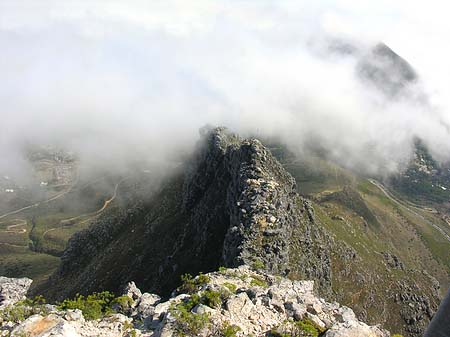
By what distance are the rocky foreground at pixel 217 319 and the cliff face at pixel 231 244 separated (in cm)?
2546

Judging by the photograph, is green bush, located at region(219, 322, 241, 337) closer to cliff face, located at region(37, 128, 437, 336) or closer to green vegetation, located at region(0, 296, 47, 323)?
green vegetation, located at region(0, 296, 47, 323)

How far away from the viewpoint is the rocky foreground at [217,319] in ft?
91.4

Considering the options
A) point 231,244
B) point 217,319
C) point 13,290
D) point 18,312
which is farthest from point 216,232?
point 18,312

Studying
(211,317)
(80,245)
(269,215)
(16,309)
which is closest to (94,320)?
(16,309)

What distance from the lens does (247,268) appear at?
172ft

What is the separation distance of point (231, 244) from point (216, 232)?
1728 centimetres

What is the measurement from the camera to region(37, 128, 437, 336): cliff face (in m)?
77.2

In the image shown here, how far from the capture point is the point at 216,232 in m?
89.0

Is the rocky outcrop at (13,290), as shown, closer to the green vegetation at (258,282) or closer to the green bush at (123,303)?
the green bush at (123,303)

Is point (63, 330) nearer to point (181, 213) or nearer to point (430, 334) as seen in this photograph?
point (430, 334)

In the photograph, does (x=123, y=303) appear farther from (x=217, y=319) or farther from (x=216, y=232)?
(x=216, y=232)

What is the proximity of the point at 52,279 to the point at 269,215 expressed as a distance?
10665 centimetres

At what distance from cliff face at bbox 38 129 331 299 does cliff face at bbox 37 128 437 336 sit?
274mm

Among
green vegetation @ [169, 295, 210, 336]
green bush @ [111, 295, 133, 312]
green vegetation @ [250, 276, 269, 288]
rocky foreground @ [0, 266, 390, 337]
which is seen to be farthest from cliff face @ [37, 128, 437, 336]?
green vegetation @ [169, 295, 210, 336]
